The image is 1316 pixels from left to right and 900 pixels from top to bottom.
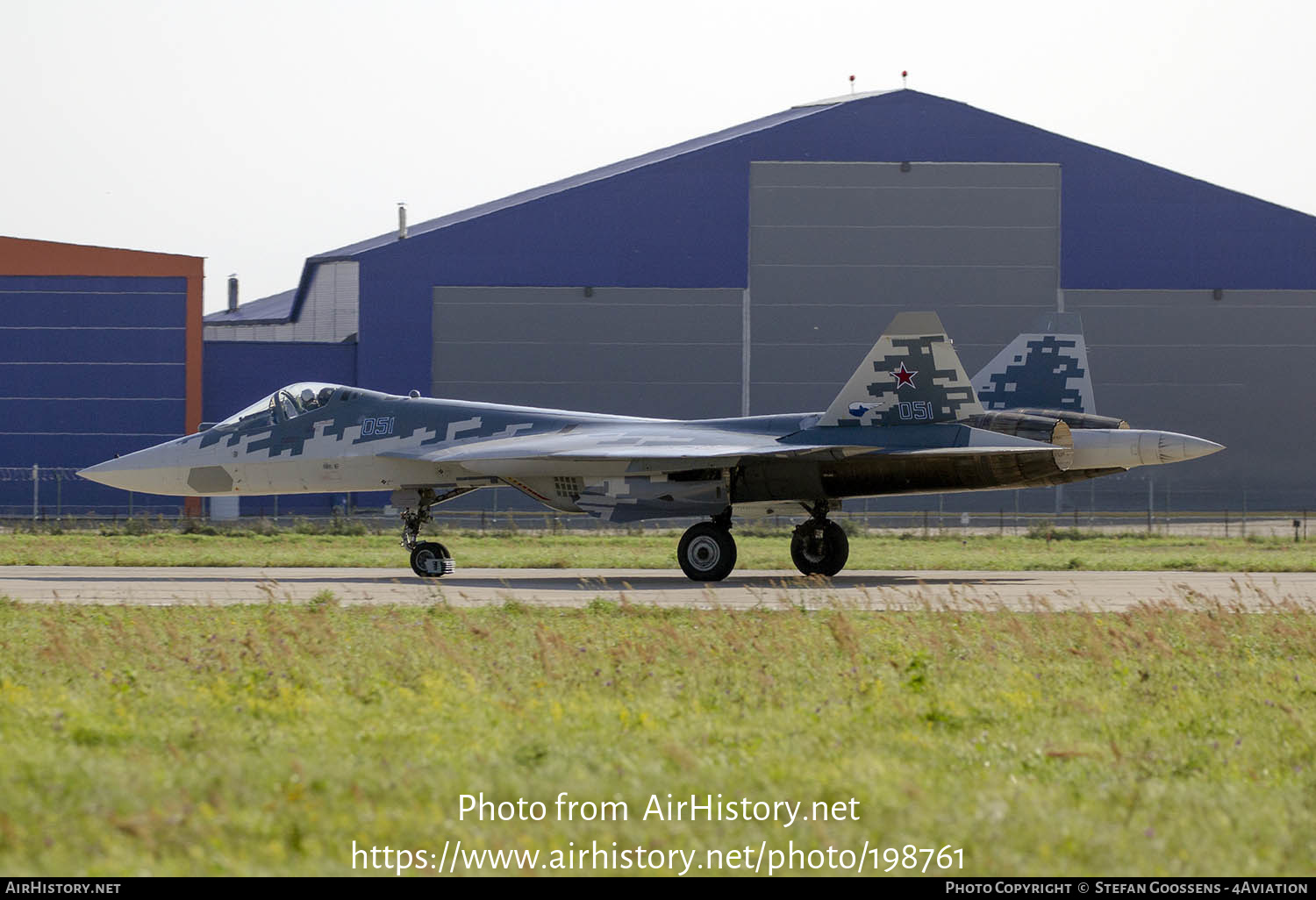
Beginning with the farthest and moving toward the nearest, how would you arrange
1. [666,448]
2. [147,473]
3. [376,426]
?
[147,473] → [376,426] → [666,448]

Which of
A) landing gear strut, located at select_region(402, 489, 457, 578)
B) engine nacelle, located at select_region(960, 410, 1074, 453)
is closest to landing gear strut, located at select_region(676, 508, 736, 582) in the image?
landing gear strut, located at select_region(402, 489, 457, 578)

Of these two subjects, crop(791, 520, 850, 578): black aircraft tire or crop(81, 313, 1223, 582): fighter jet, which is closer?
crop(81, 313, 1223, 582): fighter jet

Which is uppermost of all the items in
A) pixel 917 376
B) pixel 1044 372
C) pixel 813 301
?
pixel 813 301

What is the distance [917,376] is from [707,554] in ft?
13.1

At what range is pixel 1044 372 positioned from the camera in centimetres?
2159

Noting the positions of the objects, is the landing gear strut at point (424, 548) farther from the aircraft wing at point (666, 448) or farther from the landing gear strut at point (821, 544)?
the landing gear strut at point (821, 544)

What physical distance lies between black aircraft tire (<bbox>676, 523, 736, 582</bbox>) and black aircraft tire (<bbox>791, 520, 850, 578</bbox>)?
50.0 inches

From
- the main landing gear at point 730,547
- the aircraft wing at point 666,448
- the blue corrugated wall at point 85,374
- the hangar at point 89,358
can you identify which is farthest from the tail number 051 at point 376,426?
the blue corrugated wall at point 85,374

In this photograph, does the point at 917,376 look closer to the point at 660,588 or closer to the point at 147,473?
the point at 660,588

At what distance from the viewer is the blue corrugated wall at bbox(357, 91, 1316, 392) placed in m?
48.9

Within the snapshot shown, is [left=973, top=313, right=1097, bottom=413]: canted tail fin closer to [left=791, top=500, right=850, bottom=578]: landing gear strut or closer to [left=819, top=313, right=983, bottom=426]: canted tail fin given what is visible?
[left=819, top=313, right=983, bottom=426]: canted tail fin

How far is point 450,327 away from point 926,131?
62.2 feet

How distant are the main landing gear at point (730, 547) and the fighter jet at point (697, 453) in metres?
0.03

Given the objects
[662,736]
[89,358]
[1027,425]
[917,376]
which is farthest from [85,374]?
[662,736]
